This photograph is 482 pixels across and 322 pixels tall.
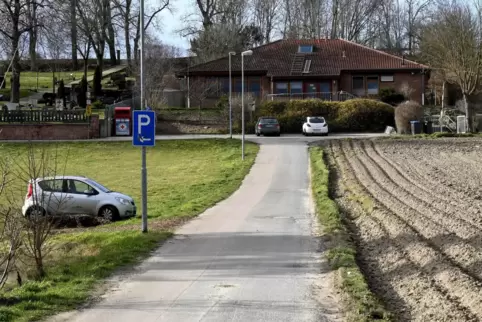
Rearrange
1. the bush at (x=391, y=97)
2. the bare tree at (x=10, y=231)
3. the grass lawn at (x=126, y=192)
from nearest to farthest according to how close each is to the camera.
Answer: the grass lawn at (x=126, y=192) < the bare tree at (x=10, y=231) < the bush at (x=391, y=97)

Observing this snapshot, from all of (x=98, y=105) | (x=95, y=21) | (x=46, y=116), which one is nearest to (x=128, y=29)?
(x=95, y=21)

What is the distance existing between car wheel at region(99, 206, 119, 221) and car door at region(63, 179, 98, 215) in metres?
0.27

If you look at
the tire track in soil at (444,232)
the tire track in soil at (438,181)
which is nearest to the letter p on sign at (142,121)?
the tire track in soil at (444,232)

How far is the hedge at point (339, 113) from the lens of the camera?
5216 cm

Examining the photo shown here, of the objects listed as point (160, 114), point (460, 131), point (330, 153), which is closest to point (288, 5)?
point (160, 114)

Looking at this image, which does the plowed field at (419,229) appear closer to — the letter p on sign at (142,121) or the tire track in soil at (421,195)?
the tire track in soil at (421,195)

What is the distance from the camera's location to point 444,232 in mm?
13289

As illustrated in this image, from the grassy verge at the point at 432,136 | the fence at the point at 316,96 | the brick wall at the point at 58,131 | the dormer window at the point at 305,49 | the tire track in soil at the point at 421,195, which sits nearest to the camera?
the tire track in soil at the point at 421,195

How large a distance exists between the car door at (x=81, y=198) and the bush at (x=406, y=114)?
31698mm

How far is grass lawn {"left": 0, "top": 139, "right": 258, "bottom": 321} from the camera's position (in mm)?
9828

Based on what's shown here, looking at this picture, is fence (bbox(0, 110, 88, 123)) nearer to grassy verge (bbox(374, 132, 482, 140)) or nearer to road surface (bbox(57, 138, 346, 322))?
grassy verge (bbox(374, 132, 482, 140))

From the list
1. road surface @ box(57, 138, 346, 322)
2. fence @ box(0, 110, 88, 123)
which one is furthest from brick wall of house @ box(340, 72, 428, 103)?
road surface @ box(57, 138, 346, 322)

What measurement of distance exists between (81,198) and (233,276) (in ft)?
35.4

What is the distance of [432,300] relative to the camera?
8875 millimetres
